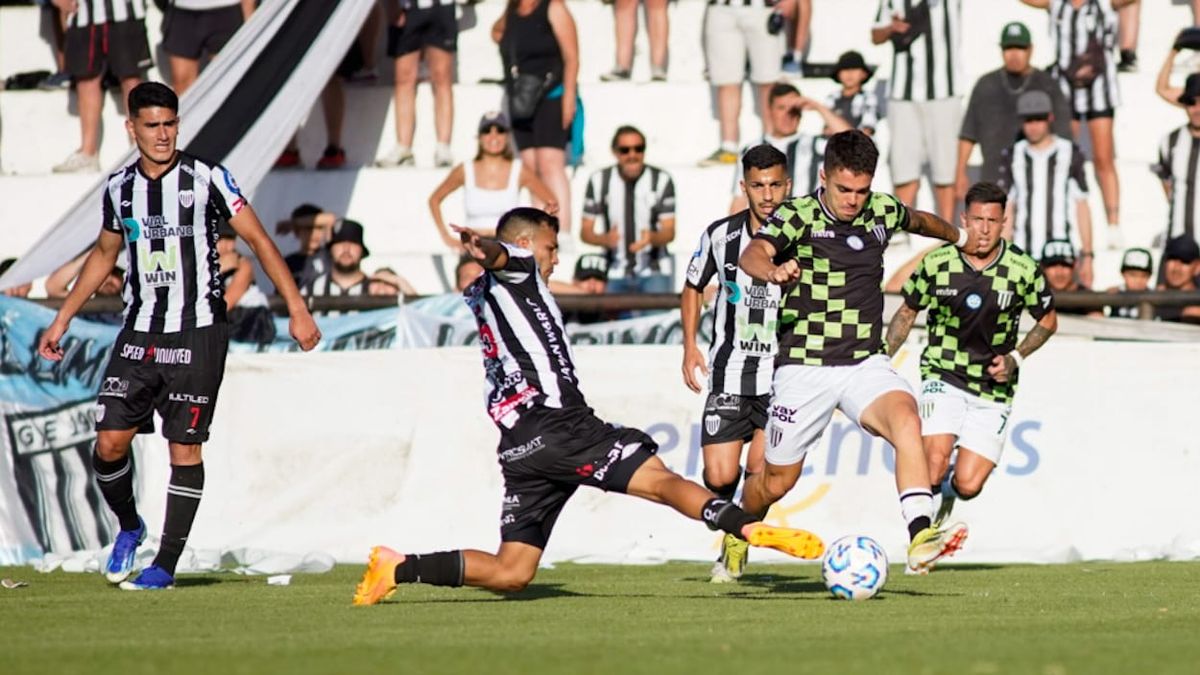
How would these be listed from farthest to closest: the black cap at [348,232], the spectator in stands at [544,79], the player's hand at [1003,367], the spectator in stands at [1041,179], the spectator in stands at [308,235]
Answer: the spectator in stands at [544,79] → the spectator in stands at [308,235] → the spectator in stands at [1041,179] → the black cap at [348,232] → the player's hand at [1003,367]

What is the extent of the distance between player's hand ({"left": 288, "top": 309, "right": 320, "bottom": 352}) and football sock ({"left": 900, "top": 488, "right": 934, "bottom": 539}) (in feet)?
9.49

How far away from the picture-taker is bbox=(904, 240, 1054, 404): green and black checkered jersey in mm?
11453

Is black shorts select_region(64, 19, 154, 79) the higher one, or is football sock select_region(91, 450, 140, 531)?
black shorts select_region(64, 19, 154, 79)

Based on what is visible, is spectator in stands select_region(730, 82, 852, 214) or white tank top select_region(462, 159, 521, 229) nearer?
spectator in stands select_region(730, 82, 852, 214)

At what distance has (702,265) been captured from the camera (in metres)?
10.8

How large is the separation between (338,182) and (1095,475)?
24.8 feet

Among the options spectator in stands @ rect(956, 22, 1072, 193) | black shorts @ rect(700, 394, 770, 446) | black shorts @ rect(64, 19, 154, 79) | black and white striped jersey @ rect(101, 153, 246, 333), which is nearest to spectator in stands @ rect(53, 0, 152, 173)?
black shorts @ rect(64, 19, 154, 79)

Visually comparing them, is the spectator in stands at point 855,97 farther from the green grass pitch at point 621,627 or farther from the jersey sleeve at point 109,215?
the jersey sleeve at point 109,215

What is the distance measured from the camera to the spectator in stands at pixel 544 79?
1616cm

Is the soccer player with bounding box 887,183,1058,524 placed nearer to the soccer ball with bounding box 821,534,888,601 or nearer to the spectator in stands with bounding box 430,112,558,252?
the soccer ball with bounding box 821,534,888,601

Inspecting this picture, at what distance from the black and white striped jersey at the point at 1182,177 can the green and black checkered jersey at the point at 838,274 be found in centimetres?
683

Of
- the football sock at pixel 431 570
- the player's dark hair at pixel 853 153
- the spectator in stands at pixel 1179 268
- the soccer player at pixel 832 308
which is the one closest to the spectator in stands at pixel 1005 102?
the spectator in stands at pixel 1179 268

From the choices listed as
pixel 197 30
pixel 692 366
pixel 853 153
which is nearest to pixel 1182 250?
pixel 692 366

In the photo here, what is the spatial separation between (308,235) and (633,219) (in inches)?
115
